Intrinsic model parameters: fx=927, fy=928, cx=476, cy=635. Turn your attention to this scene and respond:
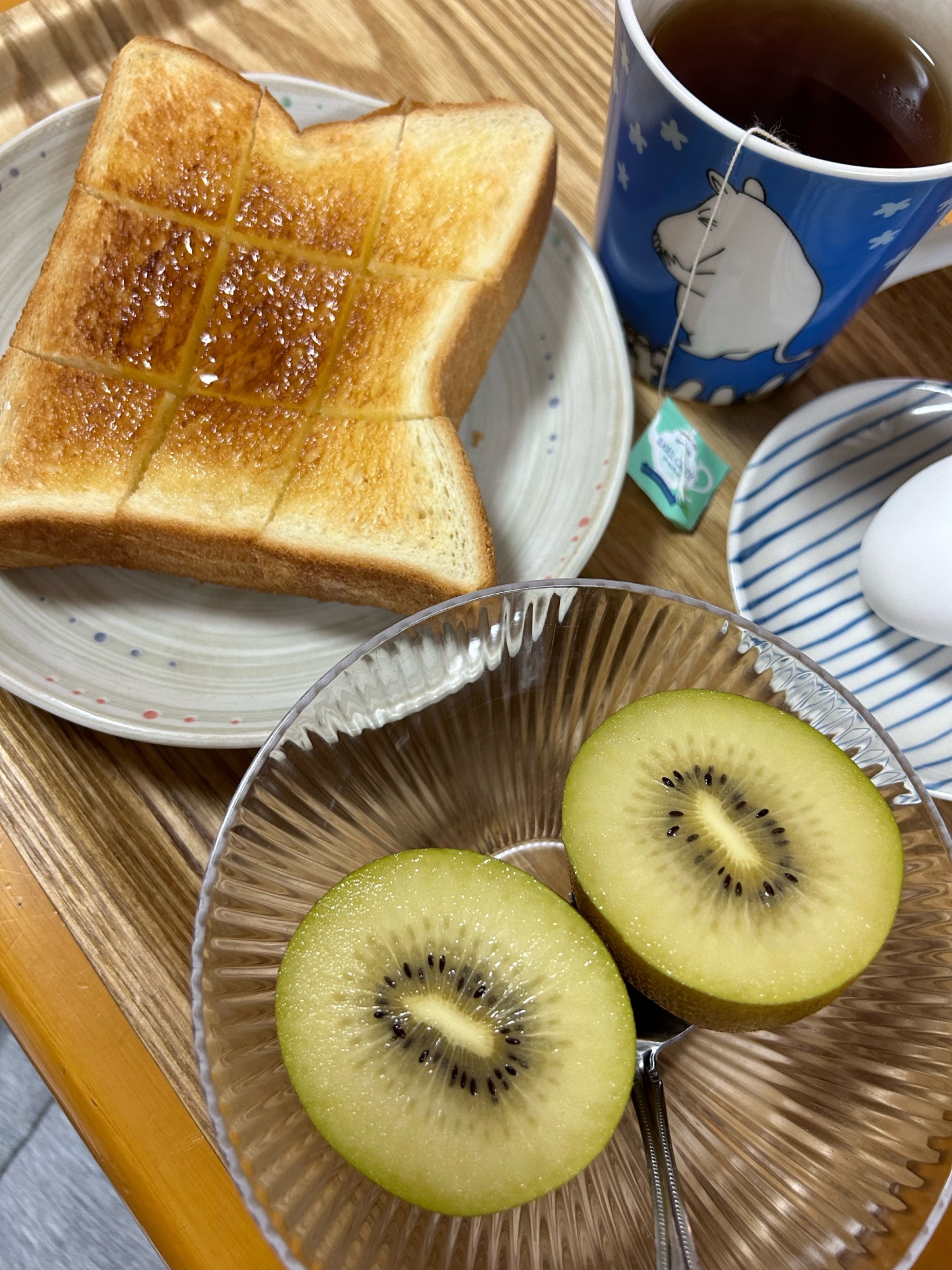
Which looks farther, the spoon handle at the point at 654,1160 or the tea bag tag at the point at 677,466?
the tea bag tag at the point at 677,466

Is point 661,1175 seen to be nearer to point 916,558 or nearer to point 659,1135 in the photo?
point 659,1135

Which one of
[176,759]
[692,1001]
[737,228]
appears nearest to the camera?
[692,1001]

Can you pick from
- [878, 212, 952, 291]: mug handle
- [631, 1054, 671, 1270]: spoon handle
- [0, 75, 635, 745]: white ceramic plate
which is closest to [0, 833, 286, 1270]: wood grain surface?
[0, 75, 635, 745]: white ceramic plate

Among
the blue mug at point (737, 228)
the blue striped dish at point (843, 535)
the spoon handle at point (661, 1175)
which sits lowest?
the spoon handle at point (661, 1175)

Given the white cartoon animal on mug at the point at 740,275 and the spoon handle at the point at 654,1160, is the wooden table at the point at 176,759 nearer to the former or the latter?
the white cartoon animal on mug at the point at 740,275

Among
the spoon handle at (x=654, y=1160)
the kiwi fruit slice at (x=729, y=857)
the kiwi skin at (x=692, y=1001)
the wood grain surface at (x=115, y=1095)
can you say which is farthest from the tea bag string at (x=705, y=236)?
the wood grain surface at (x=115, y=1095)

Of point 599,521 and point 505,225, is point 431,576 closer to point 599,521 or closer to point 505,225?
point 599,521

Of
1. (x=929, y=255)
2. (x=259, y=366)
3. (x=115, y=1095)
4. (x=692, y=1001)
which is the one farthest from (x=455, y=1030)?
(x=929, y=255)
